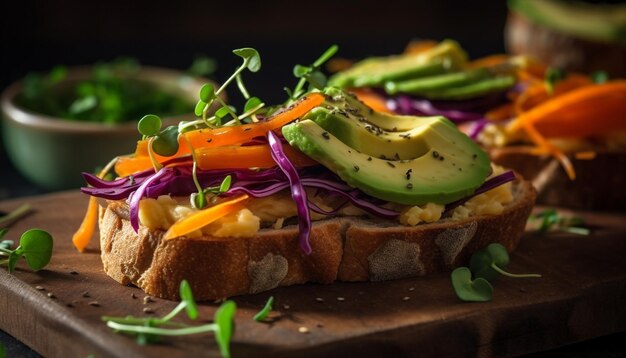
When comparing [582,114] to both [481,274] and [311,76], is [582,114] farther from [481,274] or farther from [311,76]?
[311,76]

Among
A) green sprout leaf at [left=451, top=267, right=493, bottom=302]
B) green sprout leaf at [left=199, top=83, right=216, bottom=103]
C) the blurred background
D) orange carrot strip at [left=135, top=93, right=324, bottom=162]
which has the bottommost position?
the blurred background

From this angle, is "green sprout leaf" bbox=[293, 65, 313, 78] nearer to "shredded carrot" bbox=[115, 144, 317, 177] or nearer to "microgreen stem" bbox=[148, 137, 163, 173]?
"shredded carrot" bbox=[115, 144, 317, 177]

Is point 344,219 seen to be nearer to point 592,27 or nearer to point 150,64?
point 592,27

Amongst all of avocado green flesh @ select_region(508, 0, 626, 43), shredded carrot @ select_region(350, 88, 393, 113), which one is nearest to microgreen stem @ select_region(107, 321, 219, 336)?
shredded carrot @ select_region(350, 88, 393, 113)

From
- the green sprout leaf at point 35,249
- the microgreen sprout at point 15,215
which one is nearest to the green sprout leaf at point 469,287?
the green sprout leaf at point 35,249

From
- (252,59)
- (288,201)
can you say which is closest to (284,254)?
(288,201)

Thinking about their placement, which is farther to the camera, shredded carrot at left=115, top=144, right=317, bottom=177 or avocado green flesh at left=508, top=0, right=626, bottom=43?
avocado green flesh at left=508, top=0, right=626, bottom=43
